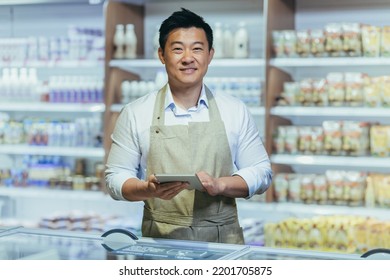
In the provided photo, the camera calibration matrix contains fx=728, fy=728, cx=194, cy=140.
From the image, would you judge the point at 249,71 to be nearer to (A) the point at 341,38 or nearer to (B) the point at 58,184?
(A) the point at 341,38

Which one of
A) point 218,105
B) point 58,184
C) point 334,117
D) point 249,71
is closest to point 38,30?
point 58,184

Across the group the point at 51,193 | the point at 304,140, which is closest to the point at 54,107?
the point at 51,193

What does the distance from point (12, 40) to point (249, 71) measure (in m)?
2.13

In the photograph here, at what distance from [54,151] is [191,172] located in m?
3.41

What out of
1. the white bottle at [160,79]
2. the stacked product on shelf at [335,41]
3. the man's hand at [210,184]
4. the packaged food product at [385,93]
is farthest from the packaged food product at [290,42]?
the man's hand at [210,184]

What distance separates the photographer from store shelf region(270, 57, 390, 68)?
5.07m

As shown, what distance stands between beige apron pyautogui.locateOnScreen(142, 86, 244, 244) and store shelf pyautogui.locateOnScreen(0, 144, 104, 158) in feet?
9.93

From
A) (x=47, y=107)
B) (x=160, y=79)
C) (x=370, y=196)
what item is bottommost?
(x=370, y=196)

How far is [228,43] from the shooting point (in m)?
5.66

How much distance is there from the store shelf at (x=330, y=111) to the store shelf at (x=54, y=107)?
1.51m

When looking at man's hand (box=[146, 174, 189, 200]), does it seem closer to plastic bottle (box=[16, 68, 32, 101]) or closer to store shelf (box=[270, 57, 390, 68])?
store shelf (box=[270, 57, 390, 68])

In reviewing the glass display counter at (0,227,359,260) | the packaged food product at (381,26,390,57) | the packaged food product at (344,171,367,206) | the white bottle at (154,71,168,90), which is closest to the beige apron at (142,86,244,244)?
the glass display counter at (0,227,359,260)

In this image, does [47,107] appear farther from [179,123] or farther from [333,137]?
[179,123]

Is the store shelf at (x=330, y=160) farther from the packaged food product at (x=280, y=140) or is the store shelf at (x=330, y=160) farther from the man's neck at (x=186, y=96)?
the man's neck at (x=186, y=96)
